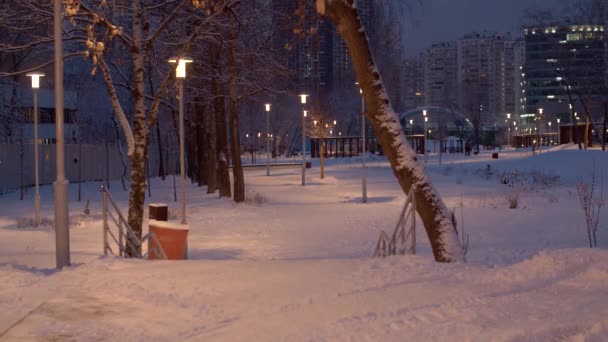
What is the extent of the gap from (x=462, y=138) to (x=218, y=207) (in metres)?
79.2

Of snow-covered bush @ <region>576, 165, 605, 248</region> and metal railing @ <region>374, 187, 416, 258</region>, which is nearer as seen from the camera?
metal railing @ <region>374, 187, 416, 258</region>

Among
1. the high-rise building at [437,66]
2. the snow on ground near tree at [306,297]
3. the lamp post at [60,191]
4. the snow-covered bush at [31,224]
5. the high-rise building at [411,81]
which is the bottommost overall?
the snow-covered bush at [31,224]

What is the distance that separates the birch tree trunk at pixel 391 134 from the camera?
11.3 meters

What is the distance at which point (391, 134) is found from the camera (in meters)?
11.4

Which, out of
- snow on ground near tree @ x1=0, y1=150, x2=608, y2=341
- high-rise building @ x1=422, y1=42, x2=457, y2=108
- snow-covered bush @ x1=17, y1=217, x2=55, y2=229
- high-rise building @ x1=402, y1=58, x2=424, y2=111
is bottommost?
snow-covered bush @ x1=17, y1=217, x2=55, y2=229

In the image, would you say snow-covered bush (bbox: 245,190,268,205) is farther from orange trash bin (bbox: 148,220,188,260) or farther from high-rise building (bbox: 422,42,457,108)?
high-rise building (bbox: 422,42,457,108)

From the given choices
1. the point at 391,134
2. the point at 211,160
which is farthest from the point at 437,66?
the point at 391,134

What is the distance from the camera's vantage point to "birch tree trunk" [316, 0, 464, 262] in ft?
37.0

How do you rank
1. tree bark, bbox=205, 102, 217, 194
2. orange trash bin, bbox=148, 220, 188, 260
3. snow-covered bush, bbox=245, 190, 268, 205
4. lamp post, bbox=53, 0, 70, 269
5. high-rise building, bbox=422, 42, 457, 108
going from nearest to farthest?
lamp post, bbox=53, 0, 70, 269 < orange trash bin, bbox=148, 220, 188, 260 < snow-covered bush, bbox=245, 190, 268, 205 < tree bark, bbox=205, 102, 217, 194 < high-rise building, bbox=422, 42, 457, 108

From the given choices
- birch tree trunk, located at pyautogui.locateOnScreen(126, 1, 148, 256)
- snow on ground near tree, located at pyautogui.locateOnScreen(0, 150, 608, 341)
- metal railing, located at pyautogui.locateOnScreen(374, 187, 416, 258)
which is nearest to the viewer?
snow on ground near tree, located at pyautogui.locateOnScreen(0, 150, 608, 341)

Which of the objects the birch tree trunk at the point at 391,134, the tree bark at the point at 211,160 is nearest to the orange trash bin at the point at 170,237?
the birch tree trunk at the point at 391,134

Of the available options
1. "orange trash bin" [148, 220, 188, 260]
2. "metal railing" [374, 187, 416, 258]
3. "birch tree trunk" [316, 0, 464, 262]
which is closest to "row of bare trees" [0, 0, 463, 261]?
"birch tree trunk" [316, 0, 464, 262]

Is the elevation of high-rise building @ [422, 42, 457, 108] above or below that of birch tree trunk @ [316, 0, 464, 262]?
above

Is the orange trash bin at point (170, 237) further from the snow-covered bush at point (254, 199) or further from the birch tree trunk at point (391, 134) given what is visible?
the snow-covered bush at point (254, 199)
